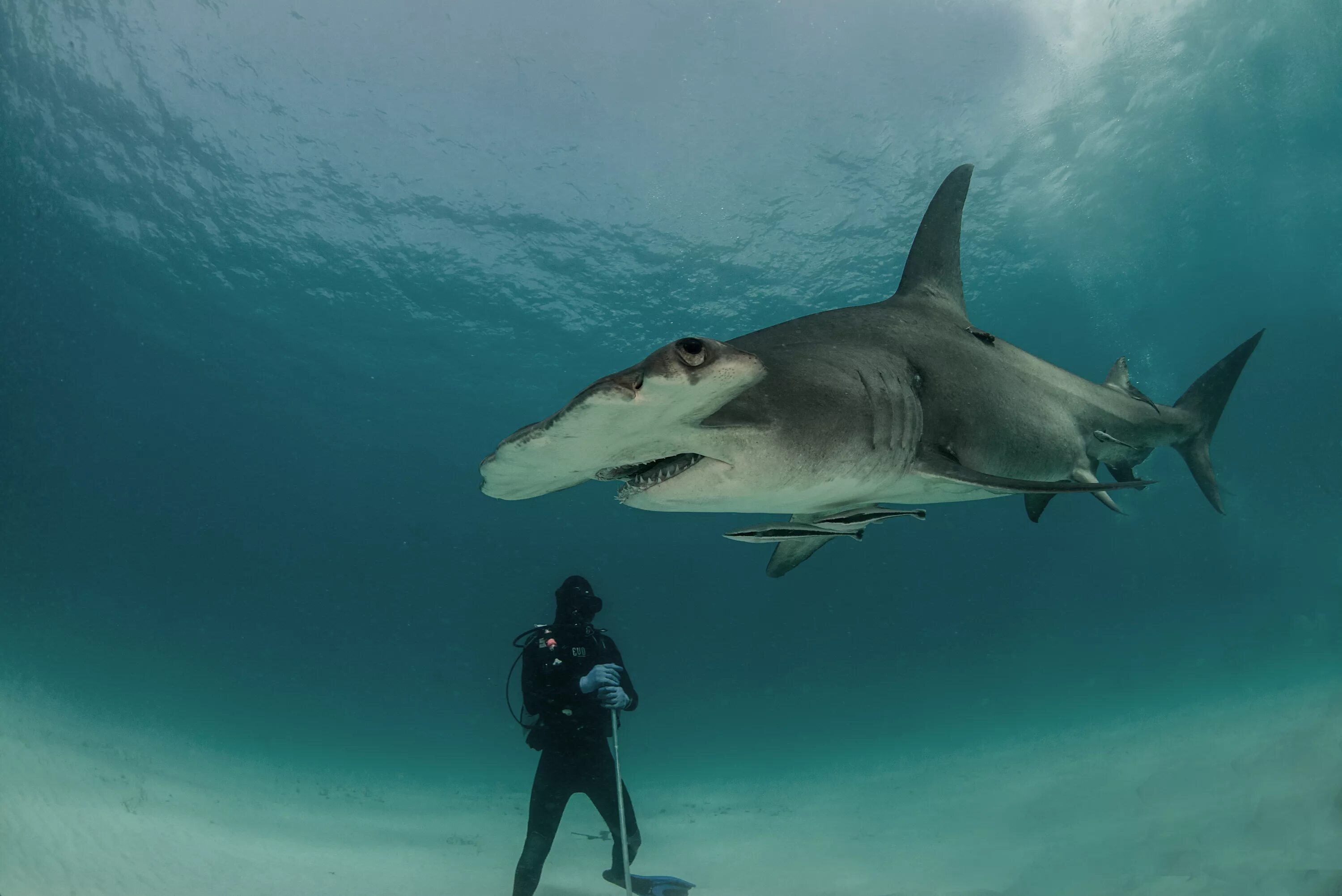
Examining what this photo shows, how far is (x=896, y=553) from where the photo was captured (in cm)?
6969

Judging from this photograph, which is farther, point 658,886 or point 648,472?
point 658,886

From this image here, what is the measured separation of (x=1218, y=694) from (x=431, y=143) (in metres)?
29.8

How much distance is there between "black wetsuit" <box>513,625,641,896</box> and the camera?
5.80m

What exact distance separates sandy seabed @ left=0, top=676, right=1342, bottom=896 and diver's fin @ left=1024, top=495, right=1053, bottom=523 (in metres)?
4.21

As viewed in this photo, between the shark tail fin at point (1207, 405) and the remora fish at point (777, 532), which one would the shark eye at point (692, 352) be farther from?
the shark tail fin at point (1207, 405)

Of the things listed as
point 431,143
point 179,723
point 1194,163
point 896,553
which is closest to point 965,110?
point 1194,163

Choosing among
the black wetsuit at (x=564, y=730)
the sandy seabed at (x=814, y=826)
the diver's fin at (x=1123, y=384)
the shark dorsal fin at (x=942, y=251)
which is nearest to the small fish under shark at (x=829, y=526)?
the shark dorsal fin at (x=942, y=251)

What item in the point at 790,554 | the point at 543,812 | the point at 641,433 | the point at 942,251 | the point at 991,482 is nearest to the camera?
the point at 641,433

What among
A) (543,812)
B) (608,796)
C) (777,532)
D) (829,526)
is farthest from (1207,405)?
(543,812)

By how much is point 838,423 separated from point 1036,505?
3120 mm

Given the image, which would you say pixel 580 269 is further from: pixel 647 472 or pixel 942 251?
pixel 647 472

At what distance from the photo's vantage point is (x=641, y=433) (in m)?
1.78

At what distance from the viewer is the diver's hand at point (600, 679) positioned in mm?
5535

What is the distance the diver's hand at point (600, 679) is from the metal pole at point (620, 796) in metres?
0.28
